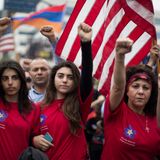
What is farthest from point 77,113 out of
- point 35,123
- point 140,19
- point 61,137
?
point 140,19

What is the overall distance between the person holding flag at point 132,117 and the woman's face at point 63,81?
0.44 meters

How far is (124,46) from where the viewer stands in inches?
214

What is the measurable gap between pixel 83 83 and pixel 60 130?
457mm

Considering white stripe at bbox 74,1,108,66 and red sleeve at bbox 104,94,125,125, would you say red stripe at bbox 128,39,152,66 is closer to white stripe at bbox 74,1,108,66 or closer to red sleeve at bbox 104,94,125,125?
white stripe at bbox 74,1,108,66

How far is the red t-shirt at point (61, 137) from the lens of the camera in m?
5.87

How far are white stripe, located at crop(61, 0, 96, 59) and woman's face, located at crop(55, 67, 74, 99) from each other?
81cm

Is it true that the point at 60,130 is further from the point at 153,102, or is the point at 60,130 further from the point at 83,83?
the point at 153,102

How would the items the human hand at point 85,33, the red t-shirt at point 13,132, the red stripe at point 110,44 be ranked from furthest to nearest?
the red stripe at point 110,44 → the human hand at point 85,33 → the red t-shirt at point 13,132

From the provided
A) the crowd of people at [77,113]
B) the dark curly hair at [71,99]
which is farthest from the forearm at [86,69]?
the dark curly hair at [71,99]

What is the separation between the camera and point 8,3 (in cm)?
3509

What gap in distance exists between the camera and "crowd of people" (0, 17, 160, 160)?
5.70 m

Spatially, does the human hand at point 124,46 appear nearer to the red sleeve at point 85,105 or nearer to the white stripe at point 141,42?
the red sleeve at point 85,105

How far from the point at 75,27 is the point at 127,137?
1.70 metres

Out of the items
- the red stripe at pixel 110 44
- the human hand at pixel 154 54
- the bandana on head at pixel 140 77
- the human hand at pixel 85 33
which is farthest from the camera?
the red stripe at pixel 110 44
